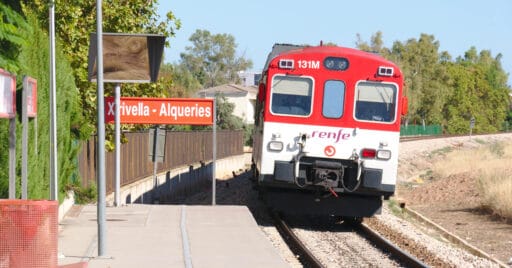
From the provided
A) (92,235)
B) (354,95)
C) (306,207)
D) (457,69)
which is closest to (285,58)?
(354,95)

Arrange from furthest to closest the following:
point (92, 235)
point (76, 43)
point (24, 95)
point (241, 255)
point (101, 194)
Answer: point (76, 43) < point (92, 235) < point (241, 255) < point (101, 194) < point (24, 95)

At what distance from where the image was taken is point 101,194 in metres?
12.0

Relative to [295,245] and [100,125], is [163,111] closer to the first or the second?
[295,245]

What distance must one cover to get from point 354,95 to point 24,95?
28.6 feet

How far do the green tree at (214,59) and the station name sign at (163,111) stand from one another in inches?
4872

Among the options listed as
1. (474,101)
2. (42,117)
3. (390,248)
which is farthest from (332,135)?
(474,101)

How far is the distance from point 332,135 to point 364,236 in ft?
7.31

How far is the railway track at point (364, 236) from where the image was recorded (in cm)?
1444

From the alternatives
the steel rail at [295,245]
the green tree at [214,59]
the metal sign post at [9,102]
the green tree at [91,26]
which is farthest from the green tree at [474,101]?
the metal sign post at [9,102]

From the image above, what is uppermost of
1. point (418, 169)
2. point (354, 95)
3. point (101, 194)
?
point (354, 95)

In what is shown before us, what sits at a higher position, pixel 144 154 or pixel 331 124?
pixel 331 124

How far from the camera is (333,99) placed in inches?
713

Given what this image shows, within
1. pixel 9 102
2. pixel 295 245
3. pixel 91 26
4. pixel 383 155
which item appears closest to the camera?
pixel 9 102

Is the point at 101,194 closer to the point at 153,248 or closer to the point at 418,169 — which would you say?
the point at 153,248
